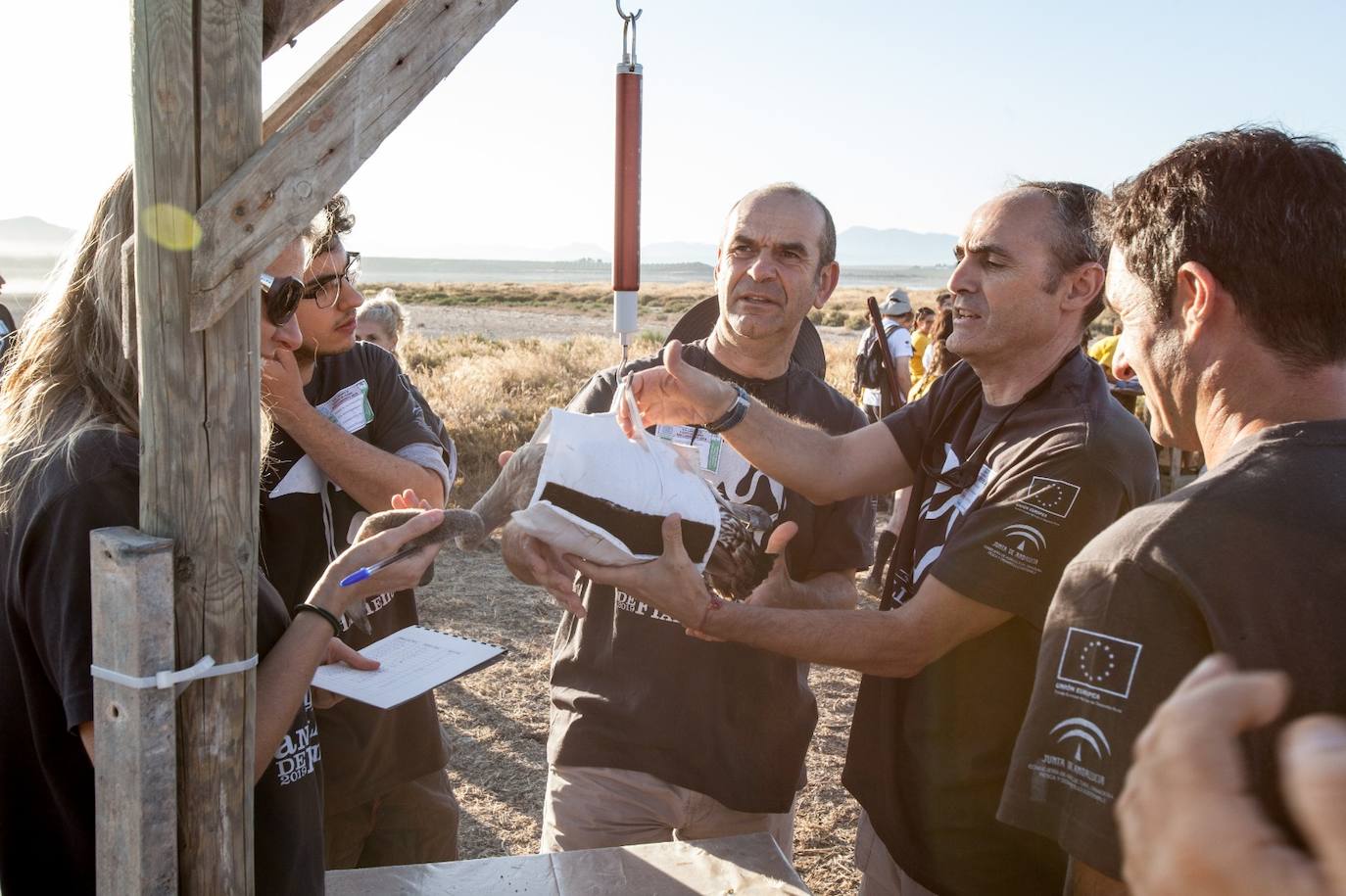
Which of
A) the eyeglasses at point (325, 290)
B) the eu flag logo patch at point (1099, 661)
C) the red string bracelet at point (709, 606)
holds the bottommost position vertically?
the red string bracelet at point (709, 606)

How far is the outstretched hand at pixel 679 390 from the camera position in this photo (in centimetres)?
311

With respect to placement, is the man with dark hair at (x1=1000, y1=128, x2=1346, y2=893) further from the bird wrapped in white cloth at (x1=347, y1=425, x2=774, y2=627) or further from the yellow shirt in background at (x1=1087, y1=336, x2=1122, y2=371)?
the yellow shirt in background at (x1=1087, y1=336, x2=1122, y2=371)

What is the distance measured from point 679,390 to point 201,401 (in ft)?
5.22

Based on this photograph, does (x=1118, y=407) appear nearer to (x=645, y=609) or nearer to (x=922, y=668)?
(x=922, y=668)

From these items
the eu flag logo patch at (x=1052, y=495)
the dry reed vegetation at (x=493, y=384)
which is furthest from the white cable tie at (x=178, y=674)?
the dry reed vegetation at (x=493, y=384)

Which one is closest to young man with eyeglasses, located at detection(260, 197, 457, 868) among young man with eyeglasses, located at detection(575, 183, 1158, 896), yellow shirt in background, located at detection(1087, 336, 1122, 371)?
young man with eyeglasses, located at detection(575, 183, 1158, 896)

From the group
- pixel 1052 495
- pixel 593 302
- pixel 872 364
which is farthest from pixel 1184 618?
pixel 593 302

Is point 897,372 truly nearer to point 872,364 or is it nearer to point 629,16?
point 872,364

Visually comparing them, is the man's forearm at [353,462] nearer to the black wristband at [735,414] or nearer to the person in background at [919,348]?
the black wristband at [735,414]

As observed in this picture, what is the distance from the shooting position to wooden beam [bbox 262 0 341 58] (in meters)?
1.95

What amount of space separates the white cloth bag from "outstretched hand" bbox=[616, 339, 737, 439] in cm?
39

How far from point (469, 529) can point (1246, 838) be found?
210cm

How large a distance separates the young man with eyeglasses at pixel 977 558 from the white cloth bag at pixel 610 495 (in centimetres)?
8

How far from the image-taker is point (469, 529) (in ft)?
8.85
